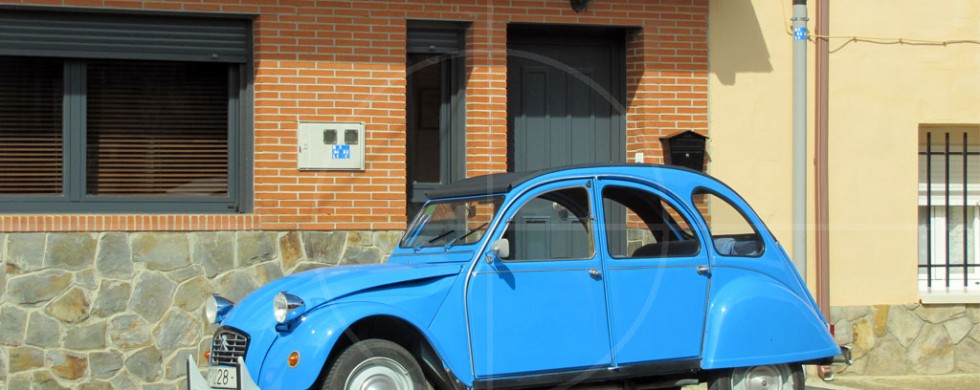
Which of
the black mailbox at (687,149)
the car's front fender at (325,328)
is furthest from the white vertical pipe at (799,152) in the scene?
the car's front fender at (325,328)

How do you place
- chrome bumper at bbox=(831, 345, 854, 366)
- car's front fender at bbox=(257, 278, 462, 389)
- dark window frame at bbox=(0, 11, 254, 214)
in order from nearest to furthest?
car's front fender at bbox=(257, 278, 462, 389)
chrome bumper at bbox=(831, 345, 854, 366)
dark window frame at bbox=(0, 11, 254, 214)

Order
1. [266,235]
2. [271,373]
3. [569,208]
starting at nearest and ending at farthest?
1. [271,373]
2. [569,208]
3. [266,235]

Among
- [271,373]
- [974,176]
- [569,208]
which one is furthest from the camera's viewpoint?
[974,176]

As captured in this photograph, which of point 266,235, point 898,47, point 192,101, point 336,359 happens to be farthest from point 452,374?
point 898,47

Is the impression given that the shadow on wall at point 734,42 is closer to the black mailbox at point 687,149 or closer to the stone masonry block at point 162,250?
the black mailbox at point 687,149

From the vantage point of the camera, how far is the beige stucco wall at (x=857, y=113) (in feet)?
36.3

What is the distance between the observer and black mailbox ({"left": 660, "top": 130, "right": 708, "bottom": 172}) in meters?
10.7

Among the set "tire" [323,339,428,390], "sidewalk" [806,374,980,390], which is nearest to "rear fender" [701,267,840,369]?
"tire" [323,339,428,390]

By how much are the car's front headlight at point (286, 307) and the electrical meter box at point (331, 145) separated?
3.54 metres

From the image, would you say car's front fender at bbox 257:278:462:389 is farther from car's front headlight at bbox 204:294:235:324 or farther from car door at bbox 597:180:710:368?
car door at bbox 597:180:710:368

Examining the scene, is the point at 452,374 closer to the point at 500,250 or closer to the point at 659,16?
the point at 500,250

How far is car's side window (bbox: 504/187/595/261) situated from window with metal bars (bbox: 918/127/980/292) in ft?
18.1

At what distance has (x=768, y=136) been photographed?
11078 millimetres

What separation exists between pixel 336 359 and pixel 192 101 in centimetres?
441
